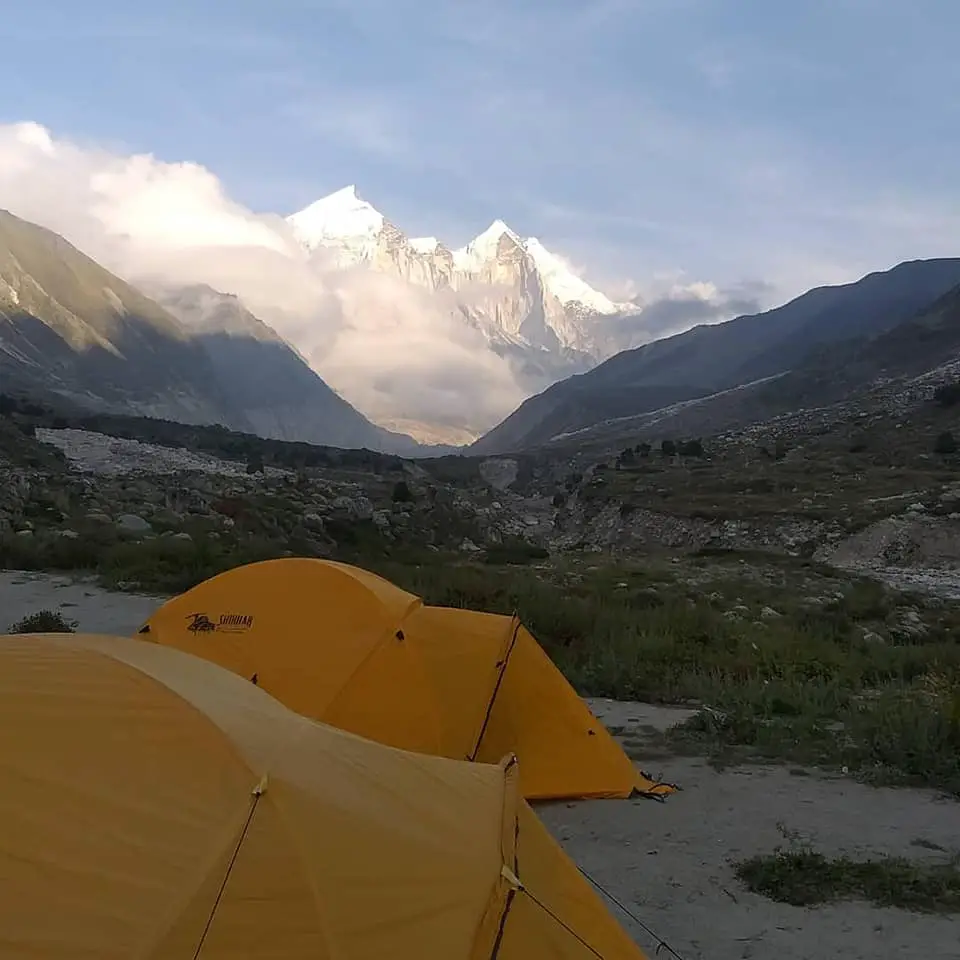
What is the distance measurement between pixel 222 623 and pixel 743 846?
4.57 metres

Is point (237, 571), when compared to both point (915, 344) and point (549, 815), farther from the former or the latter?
point (915, 344)

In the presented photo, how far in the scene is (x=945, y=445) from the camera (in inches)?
2205

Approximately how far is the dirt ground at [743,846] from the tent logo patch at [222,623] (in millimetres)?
2907

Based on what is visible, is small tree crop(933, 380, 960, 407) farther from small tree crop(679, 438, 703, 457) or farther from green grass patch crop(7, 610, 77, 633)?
green grass patch crop(7, 610, 77, 633)

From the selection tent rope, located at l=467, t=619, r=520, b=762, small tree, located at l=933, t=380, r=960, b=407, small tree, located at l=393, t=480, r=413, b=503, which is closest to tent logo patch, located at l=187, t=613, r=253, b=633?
tent rope, located at l=467, t=619, r=520, b=762

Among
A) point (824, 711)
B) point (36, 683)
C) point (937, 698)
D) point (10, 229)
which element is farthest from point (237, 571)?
point (10, 229)

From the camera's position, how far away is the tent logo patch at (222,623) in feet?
29.0

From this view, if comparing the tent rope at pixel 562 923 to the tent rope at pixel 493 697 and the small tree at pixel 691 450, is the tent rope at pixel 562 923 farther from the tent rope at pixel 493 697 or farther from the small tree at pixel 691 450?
the small tree at pixel 691 450

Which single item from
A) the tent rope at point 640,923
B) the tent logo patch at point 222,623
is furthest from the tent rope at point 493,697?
the tent logo patch at point 222,623

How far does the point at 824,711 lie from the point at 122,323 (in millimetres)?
194169

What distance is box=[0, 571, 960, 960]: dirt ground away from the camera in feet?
18.9

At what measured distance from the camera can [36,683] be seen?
4.76 m

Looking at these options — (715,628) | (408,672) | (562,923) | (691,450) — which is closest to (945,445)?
(691,450)

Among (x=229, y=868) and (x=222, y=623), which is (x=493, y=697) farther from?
(x=229, y=868)
